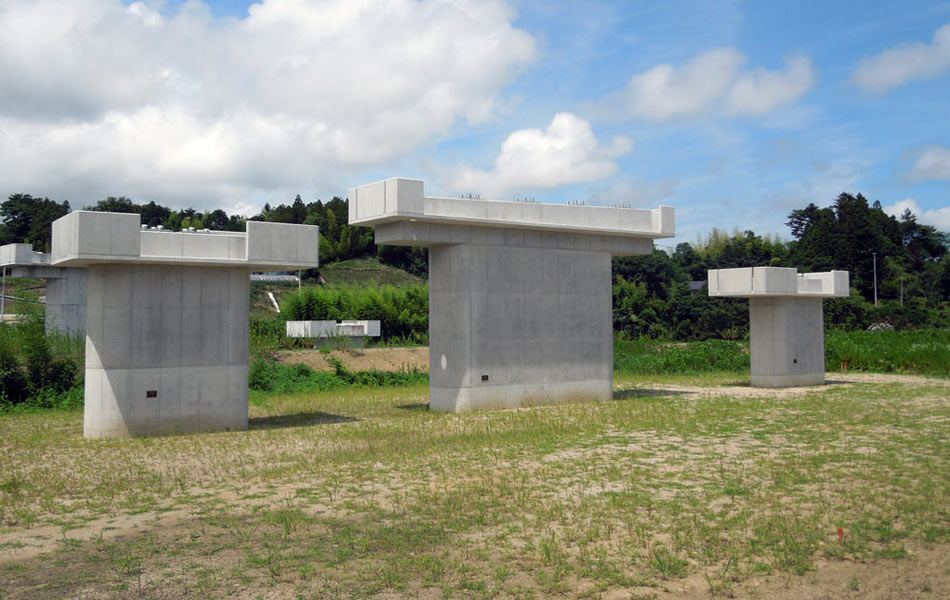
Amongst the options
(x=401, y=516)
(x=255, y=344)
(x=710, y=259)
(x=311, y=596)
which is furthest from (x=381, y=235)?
(x=710, y=259)

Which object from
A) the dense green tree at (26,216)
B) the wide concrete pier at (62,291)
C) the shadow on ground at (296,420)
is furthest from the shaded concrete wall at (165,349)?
the dense green tree at (26,216)

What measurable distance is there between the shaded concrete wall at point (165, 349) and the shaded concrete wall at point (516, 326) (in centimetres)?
507

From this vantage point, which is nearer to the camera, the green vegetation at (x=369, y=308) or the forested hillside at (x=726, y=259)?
the green vegetation at (x=369, y=308)

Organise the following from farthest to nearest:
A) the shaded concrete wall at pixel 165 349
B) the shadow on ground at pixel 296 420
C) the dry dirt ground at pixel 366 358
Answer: the dry dirt ground at pixel 366 358, the shadow on ground at pixel 296 420, the shaded concrete wall at pixel 165 349

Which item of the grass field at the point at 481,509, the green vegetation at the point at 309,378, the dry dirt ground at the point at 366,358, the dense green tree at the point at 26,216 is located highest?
the dense green tree at the point at 26,216

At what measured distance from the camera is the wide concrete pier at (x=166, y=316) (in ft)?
51.6

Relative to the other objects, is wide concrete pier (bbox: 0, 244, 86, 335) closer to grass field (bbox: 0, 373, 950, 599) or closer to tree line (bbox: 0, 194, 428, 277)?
grass field (bbox: 0, 373, 950, 599)

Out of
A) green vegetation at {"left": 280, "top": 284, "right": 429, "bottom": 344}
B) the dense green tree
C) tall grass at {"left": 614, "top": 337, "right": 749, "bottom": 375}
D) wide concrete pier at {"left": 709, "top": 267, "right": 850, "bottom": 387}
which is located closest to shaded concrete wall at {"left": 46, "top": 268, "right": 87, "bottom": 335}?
green vegetation at {"left": 280, "top": 284, "right": 429, "bottom": 344}

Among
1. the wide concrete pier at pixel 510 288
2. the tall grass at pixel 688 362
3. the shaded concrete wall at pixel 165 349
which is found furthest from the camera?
the tall grass at pixel 688 362

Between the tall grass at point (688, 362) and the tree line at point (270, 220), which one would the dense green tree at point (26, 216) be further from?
the tall grass at point (688, 362)

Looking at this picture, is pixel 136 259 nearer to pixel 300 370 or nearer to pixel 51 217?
pixel 300 370

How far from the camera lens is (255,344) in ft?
110

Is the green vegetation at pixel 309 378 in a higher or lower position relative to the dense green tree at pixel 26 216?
lower

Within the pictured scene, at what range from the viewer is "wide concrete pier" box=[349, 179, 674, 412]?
19312 millimetres
